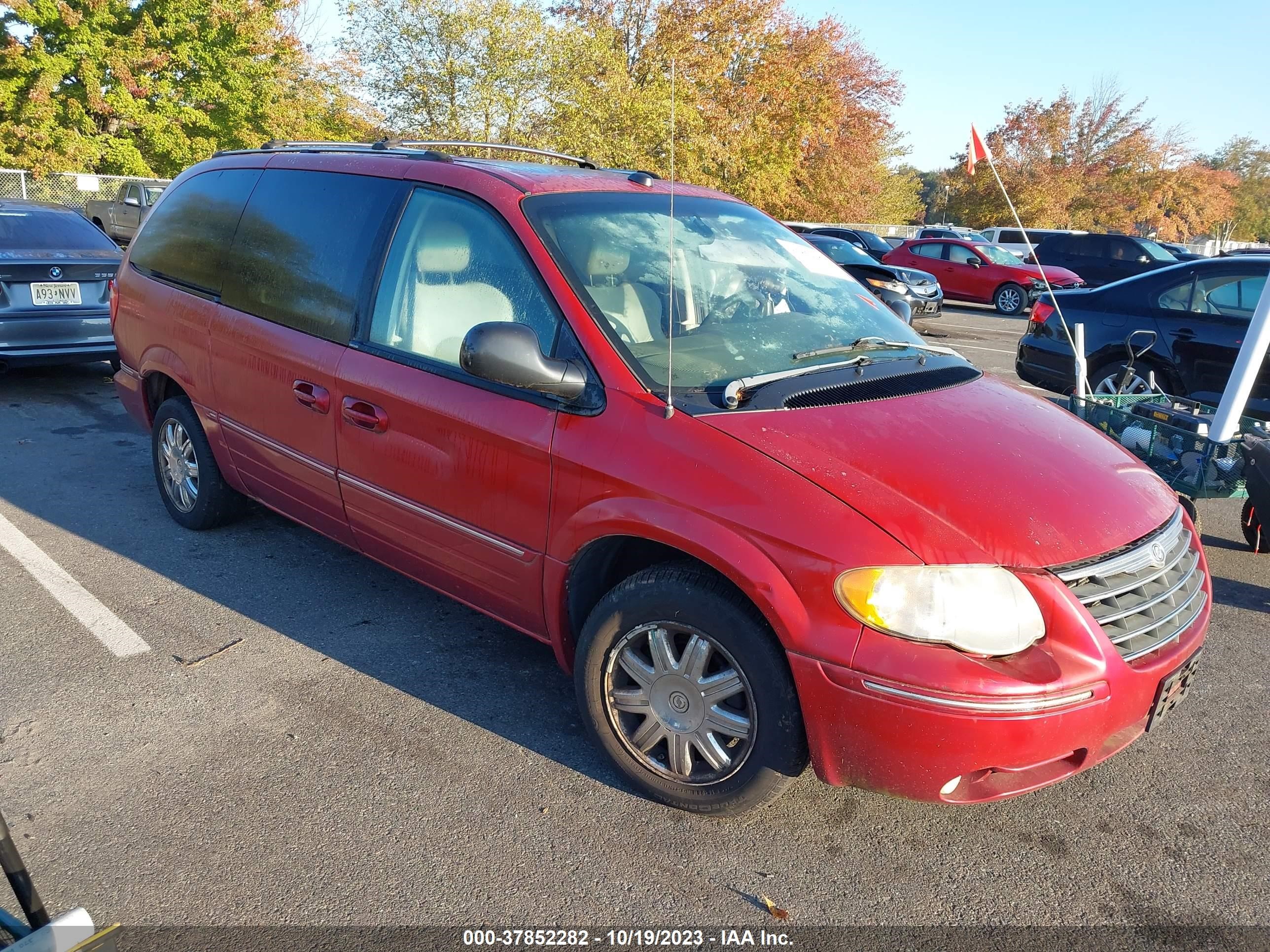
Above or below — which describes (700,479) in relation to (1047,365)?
above

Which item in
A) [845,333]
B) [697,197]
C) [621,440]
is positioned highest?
[697,197]

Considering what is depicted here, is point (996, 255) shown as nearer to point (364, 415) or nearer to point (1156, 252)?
point (1156, 252)

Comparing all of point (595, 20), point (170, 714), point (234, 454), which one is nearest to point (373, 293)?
point (234, 454)

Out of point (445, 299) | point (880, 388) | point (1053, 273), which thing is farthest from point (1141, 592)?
point (1053, 273)

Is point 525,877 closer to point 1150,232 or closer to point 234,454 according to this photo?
point 234,454

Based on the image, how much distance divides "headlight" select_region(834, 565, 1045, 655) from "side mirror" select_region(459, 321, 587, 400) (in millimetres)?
1024

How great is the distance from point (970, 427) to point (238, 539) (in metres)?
3.61

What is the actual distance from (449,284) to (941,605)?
2.01 metres

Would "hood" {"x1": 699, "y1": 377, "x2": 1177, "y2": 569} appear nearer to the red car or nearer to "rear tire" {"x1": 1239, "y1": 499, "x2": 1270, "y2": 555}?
"rear tire" {"x1": 1239, "y1": 499, "x2": 1270, "y2": 555}

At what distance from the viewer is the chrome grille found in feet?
8.20

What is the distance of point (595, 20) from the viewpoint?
2538 centimetres

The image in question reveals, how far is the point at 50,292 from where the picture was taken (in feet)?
25.3

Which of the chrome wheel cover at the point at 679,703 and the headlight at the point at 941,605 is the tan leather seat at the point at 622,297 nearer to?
the chrome wheel cover at the point at 679,703

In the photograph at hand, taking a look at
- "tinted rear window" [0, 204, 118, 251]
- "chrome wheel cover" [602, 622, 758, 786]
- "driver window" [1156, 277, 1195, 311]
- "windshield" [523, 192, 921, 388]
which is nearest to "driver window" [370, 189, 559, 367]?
"windshield" [523, 192, 921, 388]
